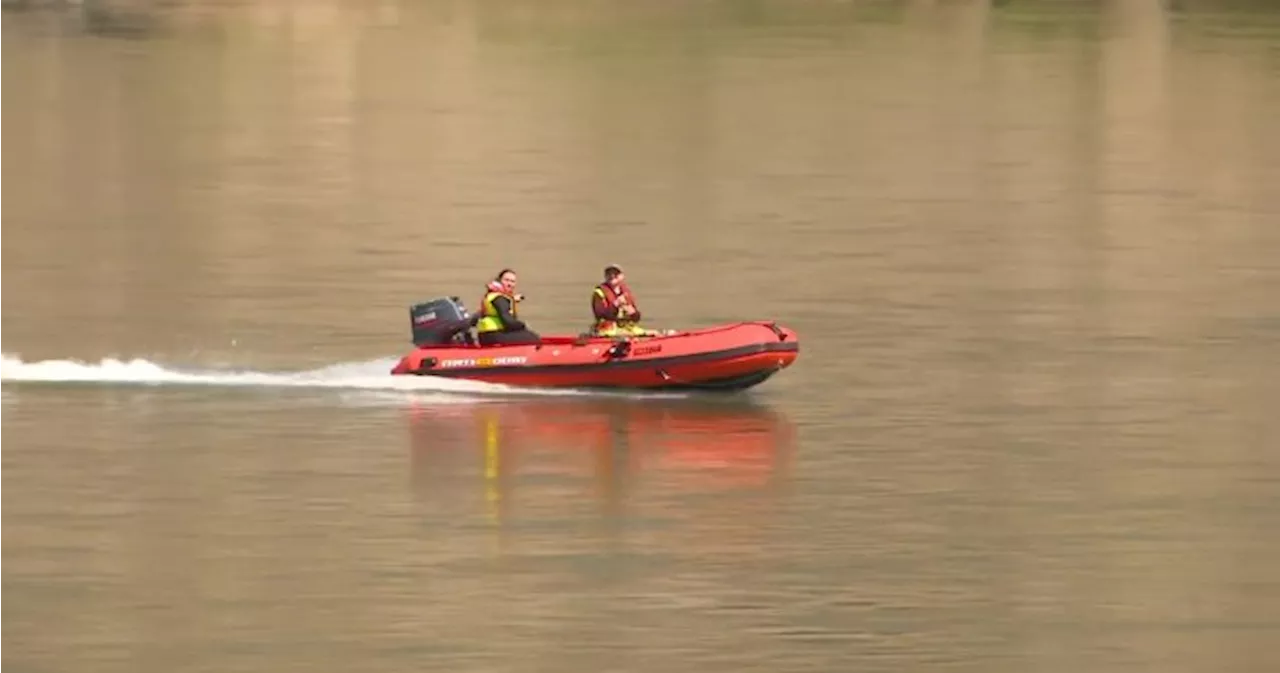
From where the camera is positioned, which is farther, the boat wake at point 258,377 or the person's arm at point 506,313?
the person's arm at point 506,313

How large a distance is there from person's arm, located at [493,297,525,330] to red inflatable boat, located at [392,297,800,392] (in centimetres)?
42

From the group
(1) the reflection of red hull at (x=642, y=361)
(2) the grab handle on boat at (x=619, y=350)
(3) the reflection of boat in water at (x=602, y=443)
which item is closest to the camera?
(3) the reflection of boat in water at (x=602, y=443)

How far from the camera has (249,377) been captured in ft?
152

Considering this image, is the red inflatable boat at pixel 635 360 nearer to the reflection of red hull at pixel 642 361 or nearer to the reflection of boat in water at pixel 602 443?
the reflection of red hull at pixel 642 361

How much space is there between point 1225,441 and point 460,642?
44.1ft

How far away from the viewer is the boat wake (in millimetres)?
44344

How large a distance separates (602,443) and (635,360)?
2564mm

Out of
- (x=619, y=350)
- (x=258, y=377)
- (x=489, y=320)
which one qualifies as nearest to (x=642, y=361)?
(x=619, y=350)

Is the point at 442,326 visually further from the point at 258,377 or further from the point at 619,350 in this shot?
the point at 258,377

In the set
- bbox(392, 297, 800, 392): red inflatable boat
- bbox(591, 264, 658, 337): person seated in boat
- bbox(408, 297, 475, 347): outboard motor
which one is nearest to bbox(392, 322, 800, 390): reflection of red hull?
bbox(392, 297, 800, 392): red inflatable boat

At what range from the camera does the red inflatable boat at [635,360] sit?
43.3 m

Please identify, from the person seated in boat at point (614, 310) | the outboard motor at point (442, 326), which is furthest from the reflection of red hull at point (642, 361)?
the outboard motor at point (442, 326)

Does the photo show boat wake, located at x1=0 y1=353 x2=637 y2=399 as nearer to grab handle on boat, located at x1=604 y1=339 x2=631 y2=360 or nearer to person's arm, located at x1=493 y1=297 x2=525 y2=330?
grab handle on boat, located at x1=604 y1=339 x2=631 y2=360

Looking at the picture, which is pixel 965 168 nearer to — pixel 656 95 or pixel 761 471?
pixel 656 95
